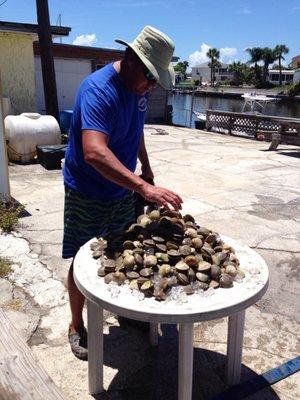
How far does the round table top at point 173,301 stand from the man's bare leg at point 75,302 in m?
0.66

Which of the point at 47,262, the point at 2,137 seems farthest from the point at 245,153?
the point at 47,262

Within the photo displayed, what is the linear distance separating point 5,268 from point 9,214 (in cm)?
136

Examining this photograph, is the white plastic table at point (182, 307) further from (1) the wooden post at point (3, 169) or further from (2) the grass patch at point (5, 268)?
(1) the wooden post at point (3, 169)

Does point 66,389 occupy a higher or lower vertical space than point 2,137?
lower

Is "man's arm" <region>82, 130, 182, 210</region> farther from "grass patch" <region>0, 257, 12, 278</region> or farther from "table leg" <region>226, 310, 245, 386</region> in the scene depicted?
"grass patch" <region>0, 257, 12, 278</region>

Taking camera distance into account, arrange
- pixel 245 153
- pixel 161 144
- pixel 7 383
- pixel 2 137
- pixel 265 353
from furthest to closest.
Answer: pixel 161 144 → pixel 245 153 → pixel 2 137 → pixel 265 353 → pixel 7 383

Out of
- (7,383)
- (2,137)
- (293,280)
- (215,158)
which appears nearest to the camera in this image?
(7,383)

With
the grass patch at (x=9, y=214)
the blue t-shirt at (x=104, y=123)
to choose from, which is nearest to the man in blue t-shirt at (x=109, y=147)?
the blue t-shirt at (x=104, y=123)

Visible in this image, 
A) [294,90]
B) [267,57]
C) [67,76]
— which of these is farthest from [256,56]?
[67,76]

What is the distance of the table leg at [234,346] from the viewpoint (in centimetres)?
243

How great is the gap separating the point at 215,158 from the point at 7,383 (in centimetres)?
922

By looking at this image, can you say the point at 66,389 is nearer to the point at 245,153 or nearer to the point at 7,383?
the point at 7,383

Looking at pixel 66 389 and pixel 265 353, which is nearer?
pixel 66 389

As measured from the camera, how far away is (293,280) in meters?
4.08
